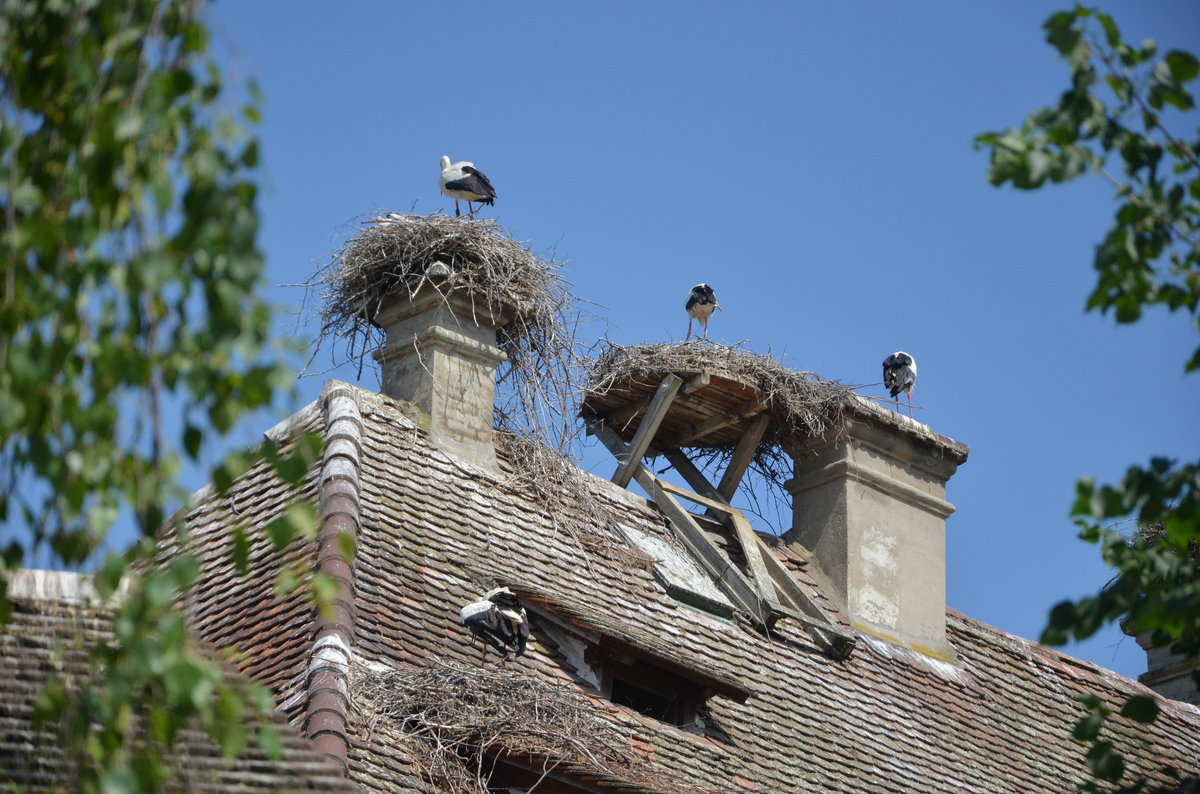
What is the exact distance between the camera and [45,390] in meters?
3.63

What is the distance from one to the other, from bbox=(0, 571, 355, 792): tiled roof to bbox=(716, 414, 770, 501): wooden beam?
769cm

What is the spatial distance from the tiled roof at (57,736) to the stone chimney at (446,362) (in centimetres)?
482

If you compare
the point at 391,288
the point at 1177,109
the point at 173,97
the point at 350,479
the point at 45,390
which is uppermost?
the point at 391,288

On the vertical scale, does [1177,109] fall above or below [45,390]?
above

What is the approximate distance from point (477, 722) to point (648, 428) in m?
5.32

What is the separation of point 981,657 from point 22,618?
8.71 metres

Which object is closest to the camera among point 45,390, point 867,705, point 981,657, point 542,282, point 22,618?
point 45,390

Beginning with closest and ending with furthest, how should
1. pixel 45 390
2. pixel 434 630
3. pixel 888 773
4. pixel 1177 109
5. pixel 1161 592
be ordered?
pixel 45 390
pixel 1177 109
pixel 1161 592
pixel 434 630
pixel 888 773

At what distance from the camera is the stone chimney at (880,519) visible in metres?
13.0

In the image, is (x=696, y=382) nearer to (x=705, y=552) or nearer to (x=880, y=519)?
(x=705, y=552)

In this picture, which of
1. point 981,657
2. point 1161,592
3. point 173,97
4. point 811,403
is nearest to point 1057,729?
point 981,657

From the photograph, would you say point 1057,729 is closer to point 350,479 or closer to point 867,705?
point 867,705

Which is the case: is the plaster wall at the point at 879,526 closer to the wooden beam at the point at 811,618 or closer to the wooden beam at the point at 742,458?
the wooden beam at the point at 742,458

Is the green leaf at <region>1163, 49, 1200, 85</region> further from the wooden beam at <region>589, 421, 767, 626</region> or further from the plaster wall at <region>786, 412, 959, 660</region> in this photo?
the plaster wall at <region>786, 412, 959, 660</region>
